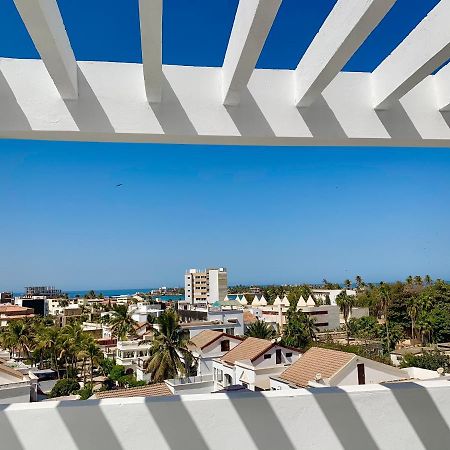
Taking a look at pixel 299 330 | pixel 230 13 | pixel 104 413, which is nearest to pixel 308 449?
pixel 104 413

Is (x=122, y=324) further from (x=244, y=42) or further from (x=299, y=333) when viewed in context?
(x=244, y=42)

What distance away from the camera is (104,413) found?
5.90 ft

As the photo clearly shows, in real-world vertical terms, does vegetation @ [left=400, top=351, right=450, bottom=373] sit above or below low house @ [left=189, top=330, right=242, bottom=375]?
below

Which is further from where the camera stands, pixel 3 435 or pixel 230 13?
pixel 230 13

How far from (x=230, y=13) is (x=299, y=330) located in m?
32.3

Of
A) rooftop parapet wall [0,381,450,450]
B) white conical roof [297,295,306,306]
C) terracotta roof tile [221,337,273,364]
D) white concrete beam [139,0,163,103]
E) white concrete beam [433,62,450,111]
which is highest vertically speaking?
white concrete beam [433,62,450,111]

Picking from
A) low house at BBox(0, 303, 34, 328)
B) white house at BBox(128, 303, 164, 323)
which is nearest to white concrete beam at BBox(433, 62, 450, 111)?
white house at BBox(128, 303, 164, 323)

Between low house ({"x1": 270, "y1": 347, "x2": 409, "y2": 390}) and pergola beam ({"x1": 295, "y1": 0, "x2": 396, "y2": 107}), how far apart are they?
36.0 ft

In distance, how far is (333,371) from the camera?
12.5 metres

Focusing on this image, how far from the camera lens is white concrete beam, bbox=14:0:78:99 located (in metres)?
1.25

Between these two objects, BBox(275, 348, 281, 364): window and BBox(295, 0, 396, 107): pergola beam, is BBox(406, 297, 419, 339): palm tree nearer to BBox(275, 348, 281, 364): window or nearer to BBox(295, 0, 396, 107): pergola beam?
BBox(275, 348, 281, 364): window

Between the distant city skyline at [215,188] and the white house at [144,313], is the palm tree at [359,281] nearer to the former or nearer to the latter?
the distant city skyline at [215,188]

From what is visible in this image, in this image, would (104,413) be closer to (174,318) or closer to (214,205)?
(174,318)

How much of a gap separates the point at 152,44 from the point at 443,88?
1499 millimetres
